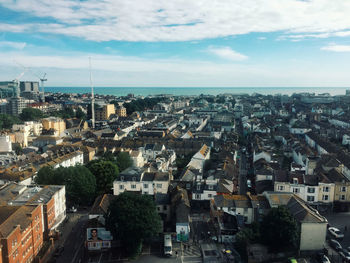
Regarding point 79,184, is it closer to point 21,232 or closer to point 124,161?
point 124,161

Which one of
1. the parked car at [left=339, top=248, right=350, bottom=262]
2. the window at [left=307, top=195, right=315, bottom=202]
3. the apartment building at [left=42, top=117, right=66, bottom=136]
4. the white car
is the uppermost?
the apartment building at [left=42, top=117, right=66, bottom=136]

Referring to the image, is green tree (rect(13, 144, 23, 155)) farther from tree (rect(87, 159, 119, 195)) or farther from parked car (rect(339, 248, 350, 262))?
parked car (rect(339, 248, 350, 262))

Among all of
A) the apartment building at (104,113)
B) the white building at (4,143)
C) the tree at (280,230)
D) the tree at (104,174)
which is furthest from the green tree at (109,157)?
the apartment building at (104,113)

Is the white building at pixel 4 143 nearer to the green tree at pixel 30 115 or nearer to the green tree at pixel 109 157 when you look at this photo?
the green tree at pixel 109 157

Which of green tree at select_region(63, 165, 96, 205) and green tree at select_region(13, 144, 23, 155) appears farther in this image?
green tree at select_region(13, 144, 23, 155)

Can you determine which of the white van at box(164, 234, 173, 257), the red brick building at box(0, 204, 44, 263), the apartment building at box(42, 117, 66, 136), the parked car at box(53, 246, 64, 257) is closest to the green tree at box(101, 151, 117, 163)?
the parked car at box(53, 246, 64, 257)
